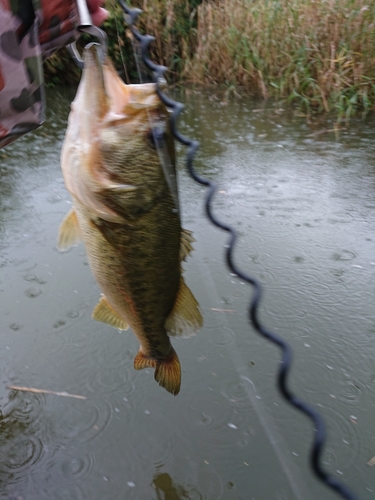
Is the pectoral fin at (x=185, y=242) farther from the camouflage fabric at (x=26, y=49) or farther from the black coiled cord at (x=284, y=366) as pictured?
the camouflage fabric at (x=26, y=49)

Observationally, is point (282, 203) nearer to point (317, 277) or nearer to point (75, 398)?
point (317, 277)

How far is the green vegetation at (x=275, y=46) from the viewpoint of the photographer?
Result: 519cm

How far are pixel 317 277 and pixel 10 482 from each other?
72.0 inches

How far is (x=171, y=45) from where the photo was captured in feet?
23.4

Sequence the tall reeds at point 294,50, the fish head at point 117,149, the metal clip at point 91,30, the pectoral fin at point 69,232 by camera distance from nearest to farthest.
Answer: the metal clip at point 91,30
the fish head at point 117,149
the pectoral fin at point 69,232
the tall reeds at point 294,50

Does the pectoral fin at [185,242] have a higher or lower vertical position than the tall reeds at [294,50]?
higher

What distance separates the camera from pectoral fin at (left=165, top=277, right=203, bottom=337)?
5.23 feet

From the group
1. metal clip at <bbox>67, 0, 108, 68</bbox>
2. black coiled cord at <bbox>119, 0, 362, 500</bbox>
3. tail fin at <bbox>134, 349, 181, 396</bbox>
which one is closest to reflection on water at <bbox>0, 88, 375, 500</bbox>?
tail fin at <bbox>134, 349, 181, 396</bbox>

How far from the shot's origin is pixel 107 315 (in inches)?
68.7

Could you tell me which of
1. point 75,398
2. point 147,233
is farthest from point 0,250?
point 147,233

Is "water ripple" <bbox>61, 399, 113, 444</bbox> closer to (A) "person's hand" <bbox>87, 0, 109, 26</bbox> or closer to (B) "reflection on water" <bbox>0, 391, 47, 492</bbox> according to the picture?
(B) "reflection on water" <bbox>0, 391, 47, 492</bbox>

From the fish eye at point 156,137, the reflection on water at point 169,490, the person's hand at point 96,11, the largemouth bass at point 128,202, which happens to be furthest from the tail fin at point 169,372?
the person's hand at point 96,11

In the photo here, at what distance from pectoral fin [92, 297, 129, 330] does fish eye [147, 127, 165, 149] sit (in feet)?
2.25

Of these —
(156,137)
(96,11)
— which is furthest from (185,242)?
(96,11)
